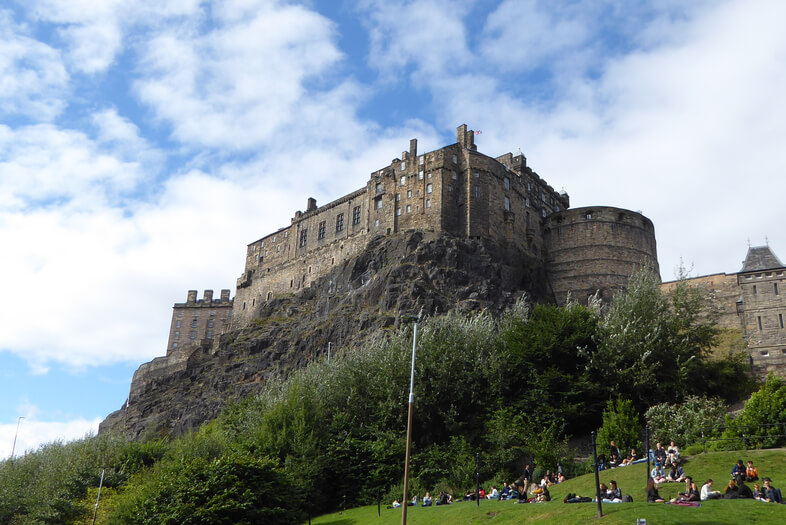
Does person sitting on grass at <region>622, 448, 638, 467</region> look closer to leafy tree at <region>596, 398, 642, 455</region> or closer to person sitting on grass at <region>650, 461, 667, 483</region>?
leafy tree at <region>596, 398, 642, 455</region>

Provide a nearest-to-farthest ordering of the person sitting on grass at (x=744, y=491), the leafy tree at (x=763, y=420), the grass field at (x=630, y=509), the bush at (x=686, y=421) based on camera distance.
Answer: the grass field at (x=630, y=509) → the person sitting on grass at (x=744, y=491) → the leafy tree at (x=763, y=420) → the bush at (x=686, y=421)

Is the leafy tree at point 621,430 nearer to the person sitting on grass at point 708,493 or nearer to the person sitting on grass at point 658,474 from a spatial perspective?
the person sitting on grass at point 658,474

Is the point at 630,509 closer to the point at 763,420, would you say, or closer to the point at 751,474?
the point at 751,474

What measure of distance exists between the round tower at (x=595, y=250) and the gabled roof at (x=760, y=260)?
8.66m

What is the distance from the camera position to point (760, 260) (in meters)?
64.3

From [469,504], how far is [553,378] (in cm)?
1363

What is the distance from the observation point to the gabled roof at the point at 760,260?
205 feet

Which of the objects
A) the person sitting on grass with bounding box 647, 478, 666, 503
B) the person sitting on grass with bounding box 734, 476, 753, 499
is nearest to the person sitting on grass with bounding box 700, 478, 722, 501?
the person sitting on grass with bounding box 734, 476, 753, 499

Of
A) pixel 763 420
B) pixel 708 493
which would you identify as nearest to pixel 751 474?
pixel 708 493

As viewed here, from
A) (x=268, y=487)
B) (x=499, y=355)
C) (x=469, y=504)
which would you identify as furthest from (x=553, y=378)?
(x=268, y=487)

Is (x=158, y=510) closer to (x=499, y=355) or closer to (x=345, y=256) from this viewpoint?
(x=499, y=355)

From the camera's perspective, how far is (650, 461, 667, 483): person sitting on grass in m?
25.8

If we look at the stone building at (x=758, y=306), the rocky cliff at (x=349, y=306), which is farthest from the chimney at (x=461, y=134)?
the stone building at (x=758, y=306)

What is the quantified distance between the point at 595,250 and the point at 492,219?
448 inches
